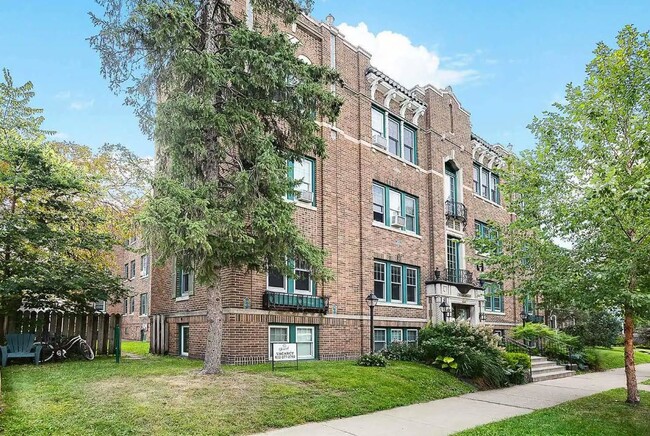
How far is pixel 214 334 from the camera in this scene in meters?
11.0

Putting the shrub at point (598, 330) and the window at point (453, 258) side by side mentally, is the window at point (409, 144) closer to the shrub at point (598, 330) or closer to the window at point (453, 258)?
the window at point (453, 258)

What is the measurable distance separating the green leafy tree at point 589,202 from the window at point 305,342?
635 cm

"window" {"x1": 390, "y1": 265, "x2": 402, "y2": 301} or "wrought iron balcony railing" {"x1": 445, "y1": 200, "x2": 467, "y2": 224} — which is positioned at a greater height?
"wrought iron balcony railing" {"x1": 445, "y1": 200, "x2": 467, "y2": 224}

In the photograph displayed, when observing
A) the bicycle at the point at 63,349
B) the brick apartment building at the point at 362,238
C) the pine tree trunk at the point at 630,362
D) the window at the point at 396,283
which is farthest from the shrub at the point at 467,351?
the bicycle at the point at 63,349

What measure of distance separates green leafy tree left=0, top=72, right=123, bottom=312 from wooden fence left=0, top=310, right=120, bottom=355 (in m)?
0.32

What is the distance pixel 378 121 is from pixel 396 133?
129cm

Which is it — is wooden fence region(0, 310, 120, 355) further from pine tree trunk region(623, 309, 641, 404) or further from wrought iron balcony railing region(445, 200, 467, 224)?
wrought iron balcony railing region(445, 200, 467, 224)

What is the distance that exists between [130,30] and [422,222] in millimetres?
14180

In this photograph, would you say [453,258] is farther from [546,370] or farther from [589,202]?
[589,202]

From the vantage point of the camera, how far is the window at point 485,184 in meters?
26.8

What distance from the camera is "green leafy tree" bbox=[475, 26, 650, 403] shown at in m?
10.3

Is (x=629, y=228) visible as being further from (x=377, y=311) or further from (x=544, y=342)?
(x=544, y=342)

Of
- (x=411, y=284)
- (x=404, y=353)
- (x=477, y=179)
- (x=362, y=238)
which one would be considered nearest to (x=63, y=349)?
(x=404, y=353)

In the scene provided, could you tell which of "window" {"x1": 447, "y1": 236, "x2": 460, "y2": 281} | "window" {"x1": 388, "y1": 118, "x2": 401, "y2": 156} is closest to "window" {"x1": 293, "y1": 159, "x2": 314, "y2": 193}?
"window" {"x1": 388, "y1": 118, "x2": 401, "y2": 156}
